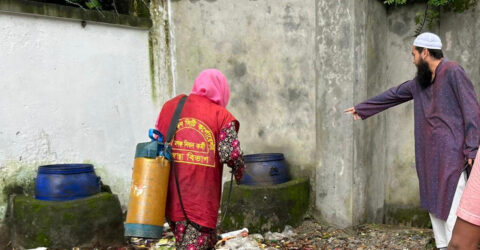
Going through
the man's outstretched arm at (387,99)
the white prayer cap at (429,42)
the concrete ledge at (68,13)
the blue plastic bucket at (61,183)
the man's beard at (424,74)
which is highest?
the concrete ledge at (68,13)

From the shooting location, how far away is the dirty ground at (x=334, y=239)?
195 inches

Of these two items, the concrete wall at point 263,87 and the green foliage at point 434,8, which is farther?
the concrete wall at point 263,87

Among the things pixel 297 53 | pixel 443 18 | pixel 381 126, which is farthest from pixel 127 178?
pixel 443 18

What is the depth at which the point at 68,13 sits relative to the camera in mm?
5457

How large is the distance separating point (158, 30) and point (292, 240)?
3.44m

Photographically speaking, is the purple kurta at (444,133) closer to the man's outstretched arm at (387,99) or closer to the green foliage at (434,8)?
the man's outstretched arm at (387,99)

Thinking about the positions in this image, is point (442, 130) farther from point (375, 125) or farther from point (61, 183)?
point (61, 183)

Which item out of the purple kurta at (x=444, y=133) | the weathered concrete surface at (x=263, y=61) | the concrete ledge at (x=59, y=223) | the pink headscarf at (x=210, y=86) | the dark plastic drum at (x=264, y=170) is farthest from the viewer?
the weathered concrete surface at (x=263, y=61)

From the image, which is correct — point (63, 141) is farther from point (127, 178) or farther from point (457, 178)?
point (457, 178)

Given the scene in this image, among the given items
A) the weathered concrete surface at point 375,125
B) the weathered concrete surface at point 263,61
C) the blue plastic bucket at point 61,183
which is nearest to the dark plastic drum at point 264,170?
the weathered concrete surface at point 263,61

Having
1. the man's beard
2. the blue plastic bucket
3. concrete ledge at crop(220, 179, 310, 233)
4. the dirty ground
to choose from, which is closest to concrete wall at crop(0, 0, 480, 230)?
the dirty ground

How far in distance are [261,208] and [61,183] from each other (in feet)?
7.26

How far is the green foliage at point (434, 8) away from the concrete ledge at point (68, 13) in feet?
10.6

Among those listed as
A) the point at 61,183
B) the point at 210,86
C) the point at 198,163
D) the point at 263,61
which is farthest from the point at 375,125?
the point at 61,183
